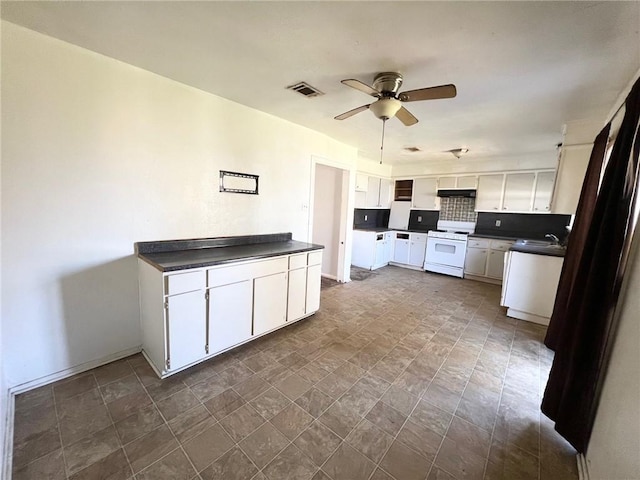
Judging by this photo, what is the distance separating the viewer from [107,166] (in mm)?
2021

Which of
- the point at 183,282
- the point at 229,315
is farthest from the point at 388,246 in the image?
the point at 183,282

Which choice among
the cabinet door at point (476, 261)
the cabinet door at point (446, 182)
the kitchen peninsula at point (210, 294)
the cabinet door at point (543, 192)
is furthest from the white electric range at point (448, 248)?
the kitchen peninsula at point (210, 294)

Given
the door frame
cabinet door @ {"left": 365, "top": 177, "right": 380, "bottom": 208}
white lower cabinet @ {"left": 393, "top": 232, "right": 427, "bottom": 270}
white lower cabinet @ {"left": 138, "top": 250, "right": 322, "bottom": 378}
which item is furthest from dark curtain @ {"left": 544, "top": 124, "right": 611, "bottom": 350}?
cabinet door @ {"left": 365, "top": 177, "right": 380, "bottom": 208}

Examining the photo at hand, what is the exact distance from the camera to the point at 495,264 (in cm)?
495

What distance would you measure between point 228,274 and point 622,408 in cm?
246

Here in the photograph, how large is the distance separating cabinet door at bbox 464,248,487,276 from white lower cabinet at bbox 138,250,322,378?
4040 millimetres

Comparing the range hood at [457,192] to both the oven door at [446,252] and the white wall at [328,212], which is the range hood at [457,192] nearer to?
the oven door at [446,252]

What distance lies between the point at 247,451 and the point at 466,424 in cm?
142

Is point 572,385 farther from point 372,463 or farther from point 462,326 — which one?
point 462,326

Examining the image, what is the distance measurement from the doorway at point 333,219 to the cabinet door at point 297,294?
165cm

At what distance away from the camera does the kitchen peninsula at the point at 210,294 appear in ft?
6.51

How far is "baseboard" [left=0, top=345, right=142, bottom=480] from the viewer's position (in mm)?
1339

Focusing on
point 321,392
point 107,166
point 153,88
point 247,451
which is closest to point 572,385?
point 321,392

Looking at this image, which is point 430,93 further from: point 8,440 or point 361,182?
point 361,182
